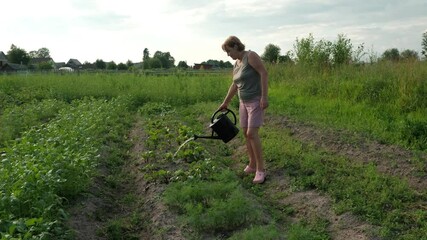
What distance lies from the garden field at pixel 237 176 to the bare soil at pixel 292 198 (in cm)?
2

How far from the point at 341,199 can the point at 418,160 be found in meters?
1.58

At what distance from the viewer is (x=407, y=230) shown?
422 cm

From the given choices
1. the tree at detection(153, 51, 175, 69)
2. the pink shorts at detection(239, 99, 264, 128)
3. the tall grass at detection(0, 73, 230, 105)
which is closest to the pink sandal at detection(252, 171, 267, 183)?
the pink shorts at detection(239, 99, 264, 128)

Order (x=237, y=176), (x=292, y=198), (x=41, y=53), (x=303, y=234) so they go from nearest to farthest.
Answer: (x=303, y=234)
(x=292, y=198)
(x=237, y=176)
(x=41, y=53)

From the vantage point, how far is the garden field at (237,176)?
434 centimetres

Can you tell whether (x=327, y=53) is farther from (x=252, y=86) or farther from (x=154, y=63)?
(x=154, y=63)

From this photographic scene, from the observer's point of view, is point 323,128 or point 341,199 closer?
point 341,199

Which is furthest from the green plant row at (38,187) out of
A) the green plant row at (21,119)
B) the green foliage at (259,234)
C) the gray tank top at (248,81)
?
the green plant row at (21,119)

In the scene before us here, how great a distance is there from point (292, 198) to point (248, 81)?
1.66 m

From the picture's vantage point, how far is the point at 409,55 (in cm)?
1211

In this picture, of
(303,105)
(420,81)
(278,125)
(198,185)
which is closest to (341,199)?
(198,185)

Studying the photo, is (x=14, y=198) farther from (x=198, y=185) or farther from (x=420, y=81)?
(x=420, y=81)

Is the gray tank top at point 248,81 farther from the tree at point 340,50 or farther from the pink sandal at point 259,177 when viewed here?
the tree at point 340,50

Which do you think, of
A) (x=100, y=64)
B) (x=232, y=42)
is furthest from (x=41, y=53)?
(x=232, y=42)
